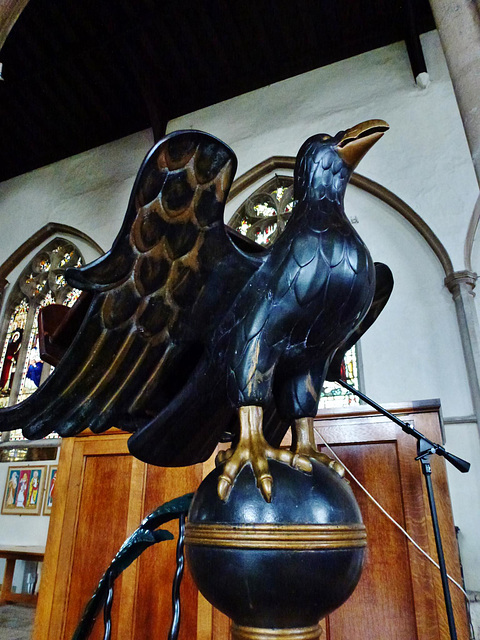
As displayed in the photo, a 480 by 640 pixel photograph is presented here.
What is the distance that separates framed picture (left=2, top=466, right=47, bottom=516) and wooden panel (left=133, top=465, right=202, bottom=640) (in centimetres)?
367

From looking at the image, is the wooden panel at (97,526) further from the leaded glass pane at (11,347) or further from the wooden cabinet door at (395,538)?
the leaded glass pane at (11,347)

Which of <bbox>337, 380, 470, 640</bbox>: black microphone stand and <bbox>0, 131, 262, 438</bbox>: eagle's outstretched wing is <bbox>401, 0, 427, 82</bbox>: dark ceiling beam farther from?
<bbox>0, 131, 262, 438</bbox>: eagle's outstretched wing

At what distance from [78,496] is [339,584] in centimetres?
128

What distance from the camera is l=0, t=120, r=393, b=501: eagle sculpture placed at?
2.14ft

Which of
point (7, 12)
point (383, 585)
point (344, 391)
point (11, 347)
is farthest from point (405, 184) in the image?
point (11, 347)

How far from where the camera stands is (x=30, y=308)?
19.6 feet

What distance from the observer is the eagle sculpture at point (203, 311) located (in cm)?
65

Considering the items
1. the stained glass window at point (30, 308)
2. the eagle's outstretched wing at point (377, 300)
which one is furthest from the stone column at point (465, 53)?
the stained glass window at point (30, 308)

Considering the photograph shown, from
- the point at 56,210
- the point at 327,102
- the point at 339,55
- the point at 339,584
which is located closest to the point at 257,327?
the point at 339,584

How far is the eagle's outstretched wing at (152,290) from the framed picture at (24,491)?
453 cm

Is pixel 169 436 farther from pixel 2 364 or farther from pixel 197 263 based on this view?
pixel 2 364

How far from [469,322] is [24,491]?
14.2 ft

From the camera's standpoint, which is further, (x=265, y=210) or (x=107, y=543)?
(x=265, y=210)

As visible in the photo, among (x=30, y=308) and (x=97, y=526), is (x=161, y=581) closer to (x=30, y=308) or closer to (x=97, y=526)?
(x=97, y=526)
